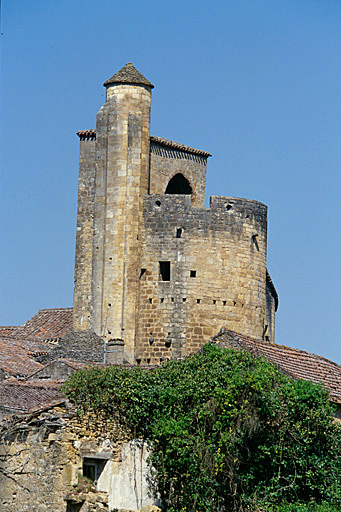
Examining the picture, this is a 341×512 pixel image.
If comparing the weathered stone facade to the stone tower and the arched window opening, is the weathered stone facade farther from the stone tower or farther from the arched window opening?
the arched window opening

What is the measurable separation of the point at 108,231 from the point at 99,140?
118 inches

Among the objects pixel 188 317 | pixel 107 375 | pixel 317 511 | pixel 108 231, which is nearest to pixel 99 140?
pixel 108 231

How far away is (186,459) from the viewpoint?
1017 inches

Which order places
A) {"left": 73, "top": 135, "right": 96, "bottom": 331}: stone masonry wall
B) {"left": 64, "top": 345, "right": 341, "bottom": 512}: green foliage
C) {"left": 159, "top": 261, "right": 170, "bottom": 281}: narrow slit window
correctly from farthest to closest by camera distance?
{"left": 73, "top": 135, "right": 96, "bottom": 331}: stone masonry wall, {"left": 159, "top": 261, "right": 170, "bottom": 281}: narrow slit window, {"left": 64, "top": 345, "right": 341, "bottom": 512}: green foliage

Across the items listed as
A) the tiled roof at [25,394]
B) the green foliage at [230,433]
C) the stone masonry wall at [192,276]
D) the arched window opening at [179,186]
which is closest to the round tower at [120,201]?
the stone masonry wall at [192,276]

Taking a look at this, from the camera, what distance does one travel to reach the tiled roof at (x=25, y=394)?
97.8ft

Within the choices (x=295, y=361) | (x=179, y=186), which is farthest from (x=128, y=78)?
(x=295, y=361)

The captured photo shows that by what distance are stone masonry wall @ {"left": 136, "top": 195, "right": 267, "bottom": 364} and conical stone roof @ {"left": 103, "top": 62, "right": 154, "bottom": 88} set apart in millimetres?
3795

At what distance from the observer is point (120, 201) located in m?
43.1

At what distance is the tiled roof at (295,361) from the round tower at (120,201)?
34.9ft

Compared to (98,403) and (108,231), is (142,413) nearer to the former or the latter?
(98,403)

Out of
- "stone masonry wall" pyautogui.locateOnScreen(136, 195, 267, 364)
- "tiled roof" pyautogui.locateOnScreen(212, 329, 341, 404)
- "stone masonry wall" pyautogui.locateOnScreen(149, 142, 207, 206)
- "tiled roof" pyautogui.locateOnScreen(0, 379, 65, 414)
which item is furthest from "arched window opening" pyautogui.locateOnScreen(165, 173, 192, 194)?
"tiled roof" pyautogui.locateOnScreen(0, 379, 65, 414)

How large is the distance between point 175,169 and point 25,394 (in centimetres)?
1648

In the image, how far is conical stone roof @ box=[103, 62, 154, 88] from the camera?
4359 cm
